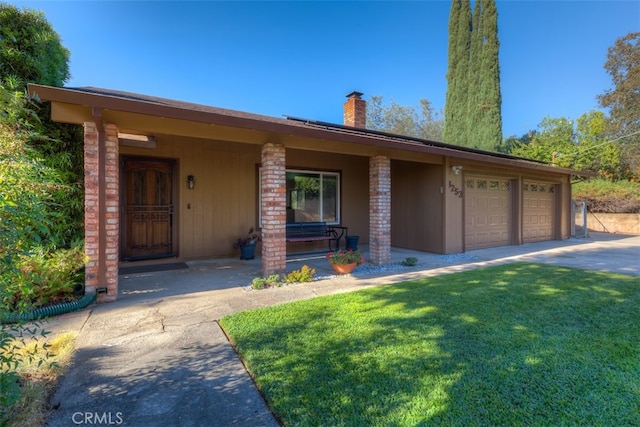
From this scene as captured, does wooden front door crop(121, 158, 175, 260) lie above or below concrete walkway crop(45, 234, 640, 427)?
above

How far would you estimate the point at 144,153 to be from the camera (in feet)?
20.2

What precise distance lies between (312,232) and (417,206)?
3.02 m

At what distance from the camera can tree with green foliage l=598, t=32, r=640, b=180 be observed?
17.9 m

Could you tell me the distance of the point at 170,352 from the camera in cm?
260

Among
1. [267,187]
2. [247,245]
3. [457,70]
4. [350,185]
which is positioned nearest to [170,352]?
[267,187]

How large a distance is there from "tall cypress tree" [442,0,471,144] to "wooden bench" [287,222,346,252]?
17793 mm

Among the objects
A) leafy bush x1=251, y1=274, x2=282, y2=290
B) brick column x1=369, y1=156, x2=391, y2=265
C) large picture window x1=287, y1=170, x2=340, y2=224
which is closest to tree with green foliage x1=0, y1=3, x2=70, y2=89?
leafy bush x1=251, y1=274, x2=282, y2=290

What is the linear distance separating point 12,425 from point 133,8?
8472 millimetres

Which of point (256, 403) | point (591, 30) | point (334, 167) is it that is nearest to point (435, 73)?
point (591, 30)

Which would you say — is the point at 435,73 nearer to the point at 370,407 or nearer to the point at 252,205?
the point at 252,205

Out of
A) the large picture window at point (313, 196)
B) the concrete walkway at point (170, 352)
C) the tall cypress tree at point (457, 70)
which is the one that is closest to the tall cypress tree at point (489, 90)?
the tall cypress tree at point (457, 70)

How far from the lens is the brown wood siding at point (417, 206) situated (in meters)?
7.74

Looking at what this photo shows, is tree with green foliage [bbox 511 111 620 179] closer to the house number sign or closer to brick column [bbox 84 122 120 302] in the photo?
the house number sign

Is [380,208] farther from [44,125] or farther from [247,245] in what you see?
[44,125]
